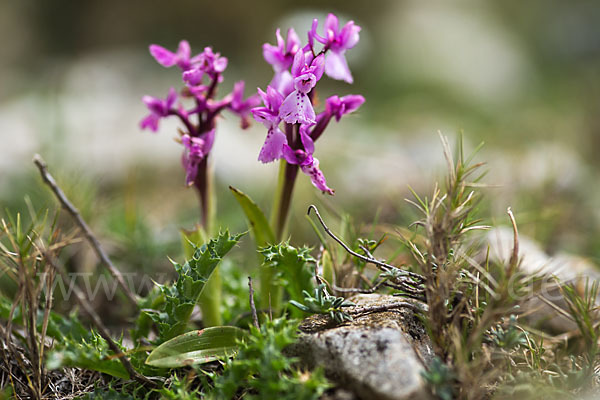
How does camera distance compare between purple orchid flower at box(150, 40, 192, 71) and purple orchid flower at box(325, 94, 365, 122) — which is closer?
purple orchid flower at box(325, 94, 365, 122)

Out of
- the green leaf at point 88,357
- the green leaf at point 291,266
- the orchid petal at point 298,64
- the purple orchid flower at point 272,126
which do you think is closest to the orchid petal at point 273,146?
the purple orchid flower at point 272,126

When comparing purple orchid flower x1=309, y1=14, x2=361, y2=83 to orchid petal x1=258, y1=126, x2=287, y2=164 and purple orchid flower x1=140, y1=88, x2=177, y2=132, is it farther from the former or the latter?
purple orchid flower x1=140, y1=88, x2=177, y2=132

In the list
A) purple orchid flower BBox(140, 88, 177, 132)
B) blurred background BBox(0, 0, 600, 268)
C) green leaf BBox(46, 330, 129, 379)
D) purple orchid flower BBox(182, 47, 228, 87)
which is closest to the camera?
green leaf BBox(46, 330, 129, 379)

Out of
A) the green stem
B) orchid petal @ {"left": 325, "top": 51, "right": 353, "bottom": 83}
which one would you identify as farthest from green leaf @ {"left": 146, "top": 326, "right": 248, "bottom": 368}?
orchid petal @ {"left": 325, "top": 51, "right": 353, "bottom": 83}

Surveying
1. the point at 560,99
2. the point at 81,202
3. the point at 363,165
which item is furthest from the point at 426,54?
the point at 81,202

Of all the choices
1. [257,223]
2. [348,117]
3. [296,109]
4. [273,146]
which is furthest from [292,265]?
[348,117]
